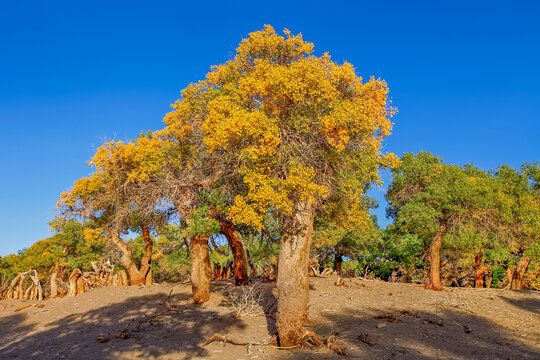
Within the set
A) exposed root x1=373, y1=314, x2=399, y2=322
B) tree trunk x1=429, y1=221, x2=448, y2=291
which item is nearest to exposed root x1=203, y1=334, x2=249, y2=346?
exposed root x1=373, y1=314, x2=399, y2=322

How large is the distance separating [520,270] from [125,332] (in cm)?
2708

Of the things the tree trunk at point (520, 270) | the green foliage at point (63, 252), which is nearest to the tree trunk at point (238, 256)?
the green foliage at point (63, 252)

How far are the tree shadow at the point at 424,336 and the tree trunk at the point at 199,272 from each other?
16.8ft

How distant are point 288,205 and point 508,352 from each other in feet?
24.7

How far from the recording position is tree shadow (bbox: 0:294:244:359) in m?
10.7

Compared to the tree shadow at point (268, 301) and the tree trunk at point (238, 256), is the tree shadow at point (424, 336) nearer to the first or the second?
the tree shadow at point (268, 301)

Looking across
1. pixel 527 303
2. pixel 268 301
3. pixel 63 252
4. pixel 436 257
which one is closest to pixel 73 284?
pixel 268 301

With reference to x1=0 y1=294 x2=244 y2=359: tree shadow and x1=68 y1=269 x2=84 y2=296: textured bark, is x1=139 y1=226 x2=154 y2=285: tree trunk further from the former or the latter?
x1=0 y1=294 x2=244 y2=359: tree shadow

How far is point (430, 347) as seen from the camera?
11016 millimetres

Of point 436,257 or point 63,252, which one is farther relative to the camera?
point 63,252

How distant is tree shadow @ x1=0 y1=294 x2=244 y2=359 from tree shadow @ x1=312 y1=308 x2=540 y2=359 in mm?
3818

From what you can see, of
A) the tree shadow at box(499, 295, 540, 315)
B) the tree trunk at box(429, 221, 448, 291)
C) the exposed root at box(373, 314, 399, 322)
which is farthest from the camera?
the tree trunk at box(429, 221, 448, 291)

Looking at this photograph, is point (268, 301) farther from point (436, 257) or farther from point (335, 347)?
point (436, 257)

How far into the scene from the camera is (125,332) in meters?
12.2
